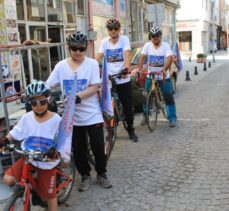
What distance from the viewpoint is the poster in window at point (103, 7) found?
15922mm

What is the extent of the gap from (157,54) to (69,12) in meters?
6.68

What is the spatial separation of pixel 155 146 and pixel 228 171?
159 cm

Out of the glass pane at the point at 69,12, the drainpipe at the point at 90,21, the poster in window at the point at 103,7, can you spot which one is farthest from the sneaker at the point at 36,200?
the poster in window at the point at 103,7

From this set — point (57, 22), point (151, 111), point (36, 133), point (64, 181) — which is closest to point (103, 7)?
point (57, 22)

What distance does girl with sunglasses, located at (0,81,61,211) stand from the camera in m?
3.66

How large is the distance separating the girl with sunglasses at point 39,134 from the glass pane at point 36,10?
25.1 ft

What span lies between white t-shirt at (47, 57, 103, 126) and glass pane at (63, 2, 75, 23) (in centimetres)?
906

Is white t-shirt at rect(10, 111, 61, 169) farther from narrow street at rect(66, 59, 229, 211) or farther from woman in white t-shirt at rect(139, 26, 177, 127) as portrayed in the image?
woman in white t-shirt at rect(139, 26, 177, 127)

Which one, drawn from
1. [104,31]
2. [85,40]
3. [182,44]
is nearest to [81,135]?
[85,40]

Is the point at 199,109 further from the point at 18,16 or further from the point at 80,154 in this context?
the point at 80,154

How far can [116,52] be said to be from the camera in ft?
22.0

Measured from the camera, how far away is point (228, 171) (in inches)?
215

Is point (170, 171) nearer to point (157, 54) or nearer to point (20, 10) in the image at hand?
point (157, 54)

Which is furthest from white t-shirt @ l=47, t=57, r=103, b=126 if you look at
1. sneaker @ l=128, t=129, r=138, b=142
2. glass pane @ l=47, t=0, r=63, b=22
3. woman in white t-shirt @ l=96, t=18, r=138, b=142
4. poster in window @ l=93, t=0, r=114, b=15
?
poster in window @ l=93, t=0, r=114, b=15
